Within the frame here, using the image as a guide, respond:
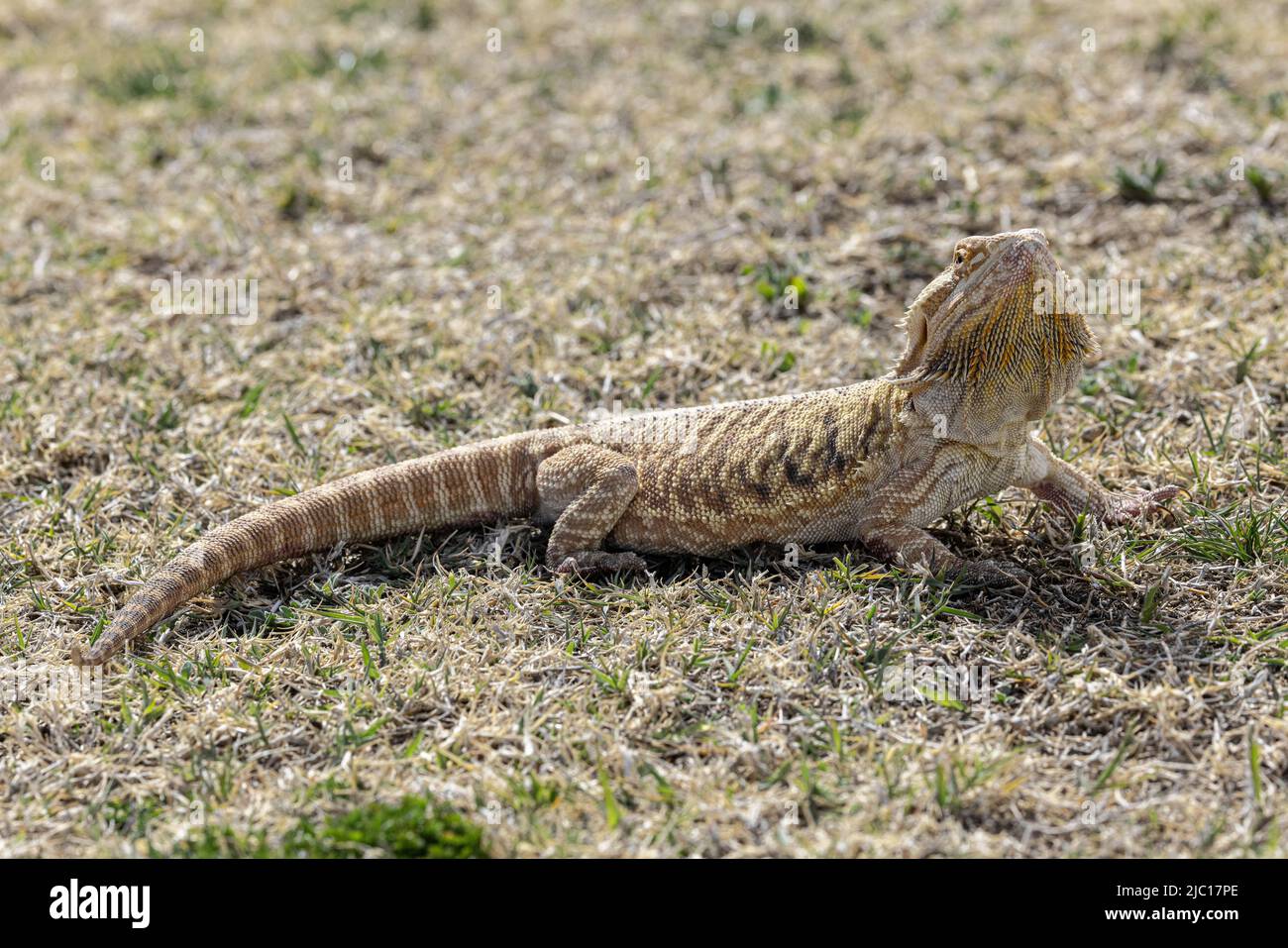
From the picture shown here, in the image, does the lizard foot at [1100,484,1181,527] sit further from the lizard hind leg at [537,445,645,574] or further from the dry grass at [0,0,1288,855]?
the lizard hind leg at [537,445,645,574]

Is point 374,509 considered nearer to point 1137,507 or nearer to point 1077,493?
point 1077,493

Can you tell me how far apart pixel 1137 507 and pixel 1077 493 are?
0.22 m

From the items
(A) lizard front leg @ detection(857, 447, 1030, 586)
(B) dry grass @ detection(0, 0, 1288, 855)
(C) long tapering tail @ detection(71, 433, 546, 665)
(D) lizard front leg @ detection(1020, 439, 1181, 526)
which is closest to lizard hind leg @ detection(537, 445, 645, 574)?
(B) dry grass @ detection(0, 0, 1288, 855)

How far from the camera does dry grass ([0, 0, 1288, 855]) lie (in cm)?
384

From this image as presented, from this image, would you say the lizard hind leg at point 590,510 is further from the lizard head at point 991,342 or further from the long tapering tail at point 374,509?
the lizard head at point 991,342

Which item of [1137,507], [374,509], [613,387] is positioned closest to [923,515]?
[1137,507]

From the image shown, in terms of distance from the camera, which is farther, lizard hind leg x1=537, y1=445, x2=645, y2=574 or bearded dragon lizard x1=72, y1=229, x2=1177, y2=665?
lizard hind leg x1=537, y1=445, x2=645, y2=574

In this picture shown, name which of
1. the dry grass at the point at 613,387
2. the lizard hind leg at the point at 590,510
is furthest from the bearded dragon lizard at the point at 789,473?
the dry grass at the point at 613,387

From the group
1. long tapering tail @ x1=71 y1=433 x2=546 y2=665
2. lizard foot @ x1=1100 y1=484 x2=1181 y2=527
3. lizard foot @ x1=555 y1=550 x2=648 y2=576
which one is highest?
lizard foot @ x1=1100 y1=484 x2=1181 y2=527

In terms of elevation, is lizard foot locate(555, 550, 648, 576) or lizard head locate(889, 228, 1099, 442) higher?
lizard head locate(889, 228, 1099, 442)

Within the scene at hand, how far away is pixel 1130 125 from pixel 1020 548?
3849 mm

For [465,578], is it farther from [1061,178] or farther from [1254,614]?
Answer: [1061,178]

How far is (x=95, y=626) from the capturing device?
4.66m

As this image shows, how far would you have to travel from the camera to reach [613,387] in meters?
6.01
